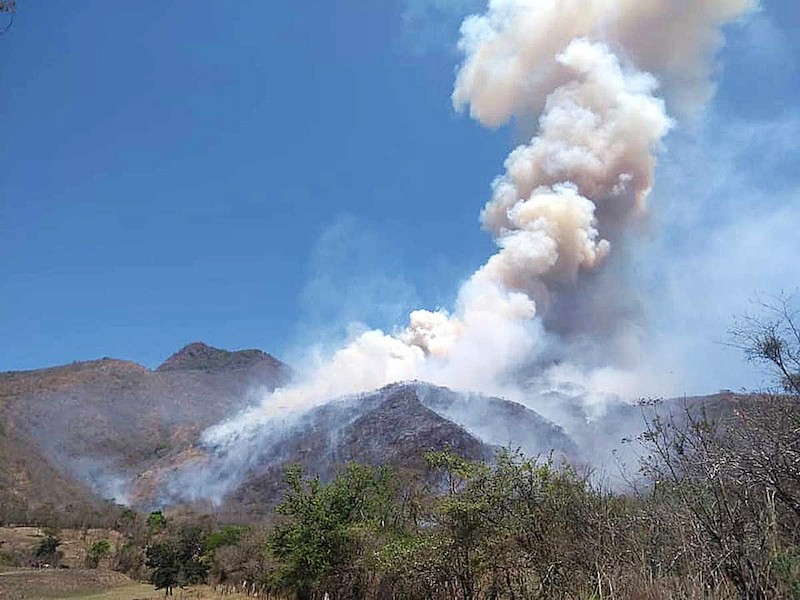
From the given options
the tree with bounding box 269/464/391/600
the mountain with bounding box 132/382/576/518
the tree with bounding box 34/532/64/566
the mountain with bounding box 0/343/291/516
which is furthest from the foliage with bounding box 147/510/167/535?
the tree with bounding box 269/464/391/600

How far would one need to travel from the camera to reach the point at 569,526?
11.7 m

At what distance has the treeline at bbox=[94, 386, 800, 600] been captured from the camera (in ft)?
22.0

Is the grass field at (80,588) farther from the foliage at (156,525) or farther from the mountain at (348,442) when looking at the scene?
the mountain at (348,442)

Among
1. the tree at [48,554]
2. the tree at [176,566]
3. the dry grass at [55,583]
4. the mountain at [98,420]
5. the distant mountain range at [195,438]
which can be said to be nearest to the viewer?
the dry grass at [55,583]

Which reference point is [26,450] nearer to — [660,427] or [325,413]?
[325,413]

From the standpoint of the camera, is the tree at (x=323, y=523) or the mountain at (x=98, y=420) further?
the mountain at (x=98, y=420)

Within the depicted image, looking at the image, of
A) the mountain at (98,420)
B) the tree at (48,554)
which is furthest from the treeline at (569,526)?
the mountain at (98,420)

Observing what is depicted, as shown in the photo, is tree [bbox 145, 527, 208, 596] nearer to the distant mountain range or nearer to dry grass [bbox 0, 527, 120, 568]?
dry grass [bbox 0, 527, 120, 568]

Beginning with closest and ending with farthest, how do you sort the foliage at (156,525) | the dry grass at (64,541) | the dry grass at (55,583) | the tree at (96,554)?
1. the dry grass at (55,583)
2. the tree at (96,554)
3. the dry grass at (64,541)
4. the foliage at (156,525)

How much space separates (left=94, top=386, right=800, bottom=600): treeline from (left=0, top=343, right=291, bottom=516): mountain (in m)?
85.7

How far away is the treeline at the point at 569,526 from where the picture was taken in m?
6.71

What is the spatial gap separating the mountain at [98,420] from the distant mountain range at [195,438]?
1.00 feet

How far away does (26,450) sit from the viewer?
359 ft

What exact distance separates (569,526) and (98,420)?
5774 inches
